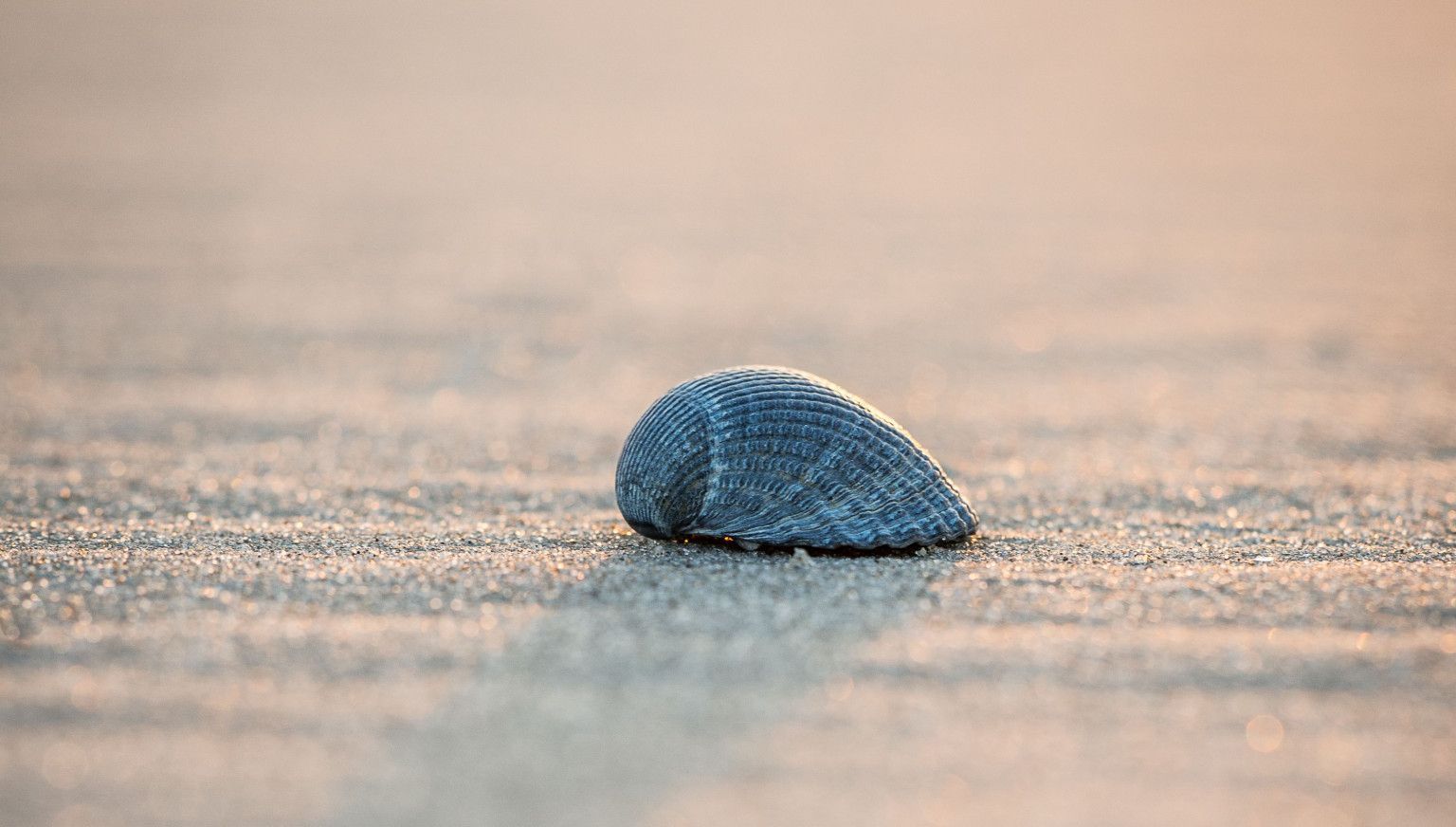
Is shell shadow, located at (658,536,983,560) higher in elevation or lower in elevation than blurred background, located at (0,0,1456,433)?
lower

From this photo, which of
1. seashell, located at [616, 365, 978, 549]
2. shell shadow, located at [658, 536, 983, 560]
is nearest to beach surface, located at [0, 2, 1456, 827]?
shell shadow, located at [658, 536, 983, 560]

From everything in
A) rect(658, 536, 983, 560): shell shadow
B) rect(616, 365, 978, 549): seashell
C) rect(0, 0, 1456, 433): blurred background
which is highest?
rect(0, 0, 1456, 433): blurred background

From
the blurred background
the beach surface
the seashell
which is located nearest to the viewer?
the beach surface

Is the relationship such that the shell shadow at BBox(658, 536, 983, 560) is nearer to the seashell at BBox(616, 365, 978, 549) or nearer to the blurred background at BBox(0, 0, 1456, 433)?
the seashell at BBox(616, 365, 978, 549)

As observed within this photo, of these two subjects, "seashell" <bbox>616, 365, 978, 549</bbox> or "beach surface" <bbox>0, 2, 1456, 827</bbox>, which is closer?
"beach surface" <bbox>0, 2, 1456, 827</bbox>

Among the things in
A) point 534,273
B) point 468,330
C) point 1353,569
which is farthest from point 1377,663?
point 534,273

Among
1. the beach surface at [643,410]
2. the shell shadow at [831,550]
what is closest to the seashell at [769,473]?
the shell shadow at [831,550]

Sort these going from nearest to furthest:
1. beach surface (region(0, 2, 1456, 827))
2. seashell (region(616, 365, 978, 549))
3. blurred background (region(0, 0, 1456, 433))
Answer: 1. beach surface (region(0, 2, 1456, 827))
2. seashell (region(616, 365, 978, 549))
3. blurred background (region(0, 0, 1456, 433))

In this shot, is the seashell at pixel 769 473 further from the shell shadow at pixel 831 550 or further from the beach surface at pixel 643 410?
the beach surface at pixel 643 410
